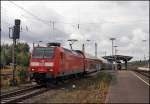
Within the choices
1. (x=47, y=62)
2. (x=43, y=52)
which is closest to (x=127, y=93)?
(x=47, y=62)

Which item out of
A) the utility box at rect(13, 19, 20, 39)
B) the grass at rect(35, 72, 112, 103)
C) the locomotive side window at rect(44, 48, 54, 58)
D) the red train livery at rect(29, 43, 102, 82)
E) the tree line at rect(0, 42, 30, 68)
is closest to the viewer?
the grass at rect(35, 72, 112, 103)

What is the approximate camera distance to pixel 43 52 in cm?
2766

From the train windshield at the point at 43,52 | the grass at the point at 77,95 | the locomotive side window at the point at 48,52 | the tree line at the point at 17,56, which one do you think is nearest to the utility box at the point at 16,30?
the train windshield at the point at 43,52

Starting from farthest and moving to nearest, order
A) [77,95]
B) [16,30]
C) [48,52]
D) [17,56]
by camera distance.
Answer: [17,56] < [16,30] < [48,52] < [77,95]

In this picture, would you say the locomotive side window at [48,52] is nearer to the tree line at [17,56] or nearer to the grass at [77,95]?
the grass at [77,95]

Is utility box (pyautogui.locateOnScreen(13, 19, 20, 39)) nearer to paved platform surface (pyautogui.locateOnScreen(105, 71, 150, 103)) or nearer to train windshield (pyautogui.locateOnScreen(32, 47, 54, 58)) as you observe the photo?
train windshield (pyautogui.locateOnScreen(32, 47, 54, 58))

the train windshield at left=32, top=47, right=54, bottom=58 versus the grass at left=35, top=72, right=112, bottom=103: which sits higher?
the train windshield at left=32, top=47, right=54, bottom=58

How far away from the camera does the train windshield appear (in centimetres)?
2743

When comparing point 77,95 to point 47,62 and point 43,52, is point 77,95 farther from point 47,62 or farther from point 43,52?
point 43,52

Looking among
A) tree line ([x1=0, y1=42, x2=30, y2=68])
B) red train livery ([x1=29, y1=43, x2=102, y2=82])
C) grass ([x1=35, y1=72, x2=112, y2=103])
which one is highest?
tree line ([x1=0, y1=42, x2=30, y2=68])

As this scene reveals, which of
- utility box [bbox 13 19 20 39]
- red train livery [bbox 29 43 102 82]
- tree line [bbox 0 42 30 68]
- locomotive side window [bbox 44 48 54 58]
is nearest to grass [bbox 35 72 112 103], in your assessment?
red train livery [bbox 29 43 102 82]

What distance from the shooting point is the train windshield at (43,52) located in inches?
1080

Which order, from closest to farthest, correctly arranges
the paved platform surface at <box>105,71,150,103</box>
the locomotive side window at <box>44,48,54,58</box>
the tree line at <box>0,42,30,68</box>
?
1. the paved platform surface at <box>105,71,150,103</box>
2. the locomotive side window at <box>44,48,54,58</box>
3. the tree line at <box>0,42,30,68</box>

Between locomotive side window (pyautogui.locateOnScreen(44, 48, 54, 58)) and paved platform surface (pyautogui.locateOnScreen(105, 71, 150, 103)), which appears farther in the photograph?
locomotive side window (pyautogui.locateOnScreen(44, 48, 54, 58))
